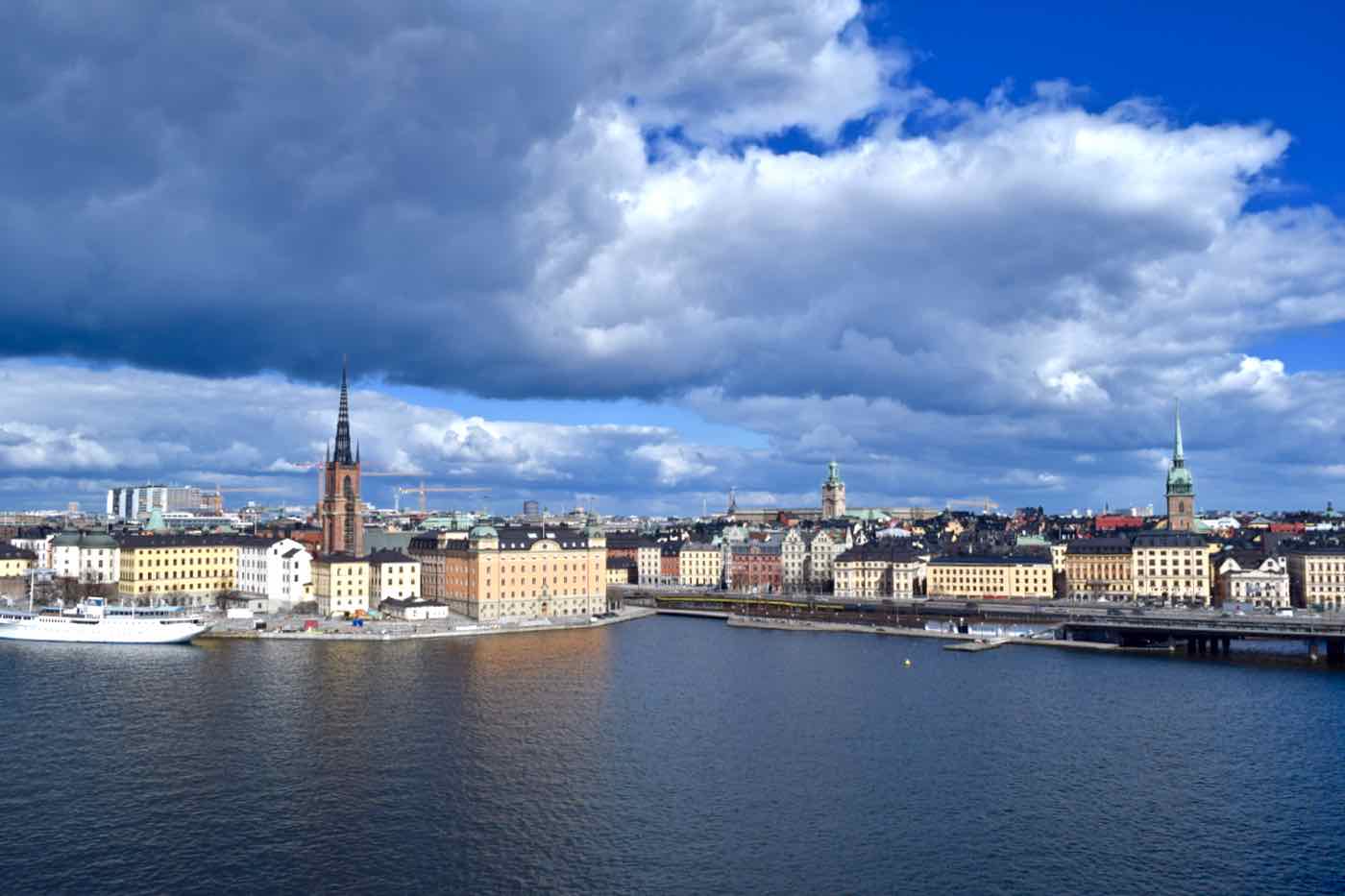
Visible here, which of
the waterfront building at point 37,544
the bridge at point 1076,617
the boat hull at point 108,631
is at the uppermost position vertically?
the waterfront building at point 37,544

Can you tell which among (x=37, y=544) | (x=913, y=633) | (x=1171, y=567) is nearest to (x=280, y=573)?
(x=37, y=544)

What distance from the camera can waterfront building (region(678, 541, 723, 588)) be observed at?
14550 cm

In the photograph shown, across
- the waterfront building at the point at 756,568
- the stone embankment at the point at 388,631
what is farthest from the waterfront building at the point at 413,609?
the waterfront building at the point at 756,568

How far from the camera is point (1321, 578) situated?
106875 millimetres

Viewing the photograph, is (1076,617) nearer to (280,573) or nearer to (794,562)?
(794,562)

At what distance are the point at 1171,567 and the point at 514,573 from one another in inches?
2709

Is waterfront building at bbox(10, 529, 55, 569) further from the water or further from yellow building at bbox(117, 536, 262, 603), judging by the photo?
the water

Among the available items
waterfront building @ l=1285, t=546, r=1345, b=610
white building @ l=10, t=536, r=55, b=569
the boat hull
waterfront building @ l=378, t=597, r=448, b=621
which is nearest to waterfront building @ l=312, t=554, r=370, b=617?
waterfront building @ l=378, t=597, r=448, b=621

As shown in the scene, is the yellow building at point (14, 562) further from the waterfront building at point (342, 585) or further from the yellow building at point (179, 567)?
the waterfront building at point (342, 585)

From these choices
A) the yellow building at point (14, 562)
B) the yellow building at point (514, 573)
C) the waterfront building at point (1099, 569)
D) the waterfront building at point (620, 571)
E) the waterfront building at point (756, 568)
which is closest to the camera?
the yellow building at point (514, 573)

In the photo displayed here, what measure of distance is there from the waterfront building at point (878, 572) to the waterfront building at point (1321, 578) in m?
37.6

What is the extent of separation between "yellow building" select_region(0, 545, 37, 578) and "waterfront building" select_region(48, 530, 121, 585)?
6.60 meters

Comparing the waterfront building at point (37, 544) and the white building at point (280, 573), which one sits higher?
the waterfront building at point (37, 544)

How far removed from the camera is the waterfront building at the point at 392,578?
99.4 metres
